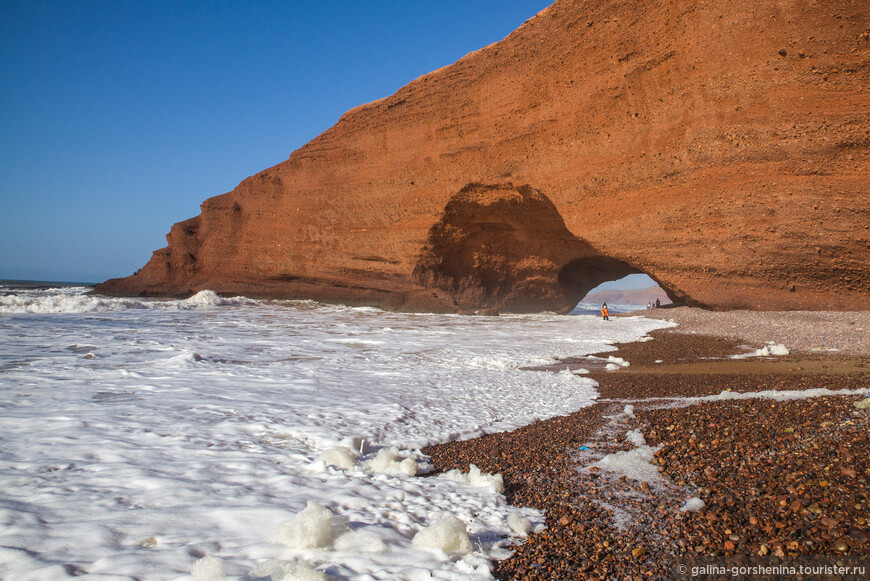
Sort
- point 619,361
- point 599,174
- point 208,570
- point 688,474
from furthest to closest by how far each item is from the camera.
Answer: point 599,174 < point 619,361 < point 688,474 < point 208,570

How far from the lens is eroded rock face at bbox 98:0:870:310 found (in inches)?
468

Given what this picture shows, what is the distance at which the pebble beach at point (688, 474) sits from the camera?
76.2 inches

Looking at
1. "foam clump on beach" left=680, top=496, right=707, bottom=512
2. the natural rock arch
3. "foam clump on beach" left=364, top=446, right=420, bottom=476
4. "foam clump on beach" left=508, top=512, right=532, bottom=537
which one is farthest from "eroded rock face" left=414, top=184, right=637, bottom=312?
"foam clump on beach" left=508, top=512, right=532, bottom=537

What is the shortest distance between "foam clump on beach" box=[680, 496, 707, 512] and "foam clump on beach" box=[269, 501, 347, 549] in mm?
1581

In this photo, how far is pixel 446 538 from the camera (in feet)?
6.44

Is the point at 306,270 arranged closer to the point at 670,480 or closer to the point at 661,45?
the point at 661,45

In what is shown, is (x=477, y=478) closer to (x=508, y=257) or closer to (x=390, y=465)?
(x=390, y=465)

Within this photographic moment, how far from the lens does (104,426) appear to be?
3.51m

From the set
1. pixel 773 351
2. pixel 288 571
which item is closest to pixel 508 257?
pixel 773 351

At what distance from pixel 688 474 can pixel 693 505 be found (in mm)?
392

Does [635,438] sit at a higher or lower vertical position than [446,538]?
lower

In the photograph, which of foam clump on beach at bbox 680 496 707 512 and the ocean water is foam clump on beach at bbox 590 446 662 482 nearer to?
foam clump on beach at bbox 680 496 707 512

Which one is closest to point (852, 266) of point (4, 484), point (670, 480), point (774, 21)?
point (774, 21)

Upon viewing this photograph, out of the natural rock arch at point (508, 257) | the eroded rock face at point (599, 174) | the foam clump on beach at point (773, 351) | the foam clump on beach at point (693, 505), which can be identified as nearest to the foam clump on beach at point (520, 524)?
the foam clump on beach at point (693, 505)
